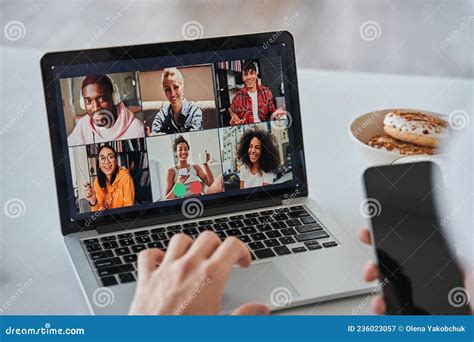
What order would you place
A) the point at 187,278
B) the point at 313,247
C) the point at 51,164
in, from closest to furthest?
1. the point at 187,278
2. the point at 313,247
3. the point at 51,164

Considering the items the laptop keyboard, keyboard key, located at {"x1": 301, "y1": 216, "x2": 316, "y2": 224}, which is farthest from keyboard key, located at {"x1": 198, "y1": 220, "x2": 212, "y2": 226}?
keyboard key, located at {"x1": 301, "y1": 216, "x2": 316, "y2": 224}

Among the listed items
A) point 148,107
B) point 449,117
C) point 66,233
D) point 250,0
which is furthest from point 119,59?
point 250,0

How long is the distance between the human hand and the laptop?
6 cm

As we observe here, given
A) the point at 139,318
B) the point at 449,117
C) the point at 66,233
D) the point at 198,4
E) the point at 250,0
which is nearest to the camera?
the point at 139,318

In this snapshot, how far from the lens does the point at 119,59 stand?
764 millimetres

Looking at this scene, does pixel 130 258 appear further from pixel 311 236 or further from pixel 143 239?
pixel 311 236

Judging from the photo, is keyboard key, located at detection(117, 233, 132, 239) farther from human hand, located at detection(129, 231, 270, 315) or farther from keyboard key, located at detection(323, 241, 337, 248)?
keyboard key, located at detection(323, 241, 337, 248)

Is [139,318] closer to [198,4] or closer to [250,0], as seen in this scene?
[198,4]

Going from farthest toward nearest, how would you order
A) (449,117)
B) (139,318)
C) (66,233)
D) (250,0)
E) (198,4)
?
(250,0) → (198,4) → (449,117) → (66,233) → (139,318)

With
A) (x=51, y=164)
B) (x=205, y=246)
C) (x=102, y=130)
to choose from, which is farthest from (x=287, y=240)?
(x=51, y=164)

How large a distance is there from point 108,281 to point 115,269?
0.07ft

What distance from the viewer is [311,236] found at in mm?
742

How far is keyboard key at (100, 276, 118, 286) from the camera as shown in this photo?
0.67m

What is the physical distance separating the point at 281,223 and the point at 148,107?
0.62 feet
